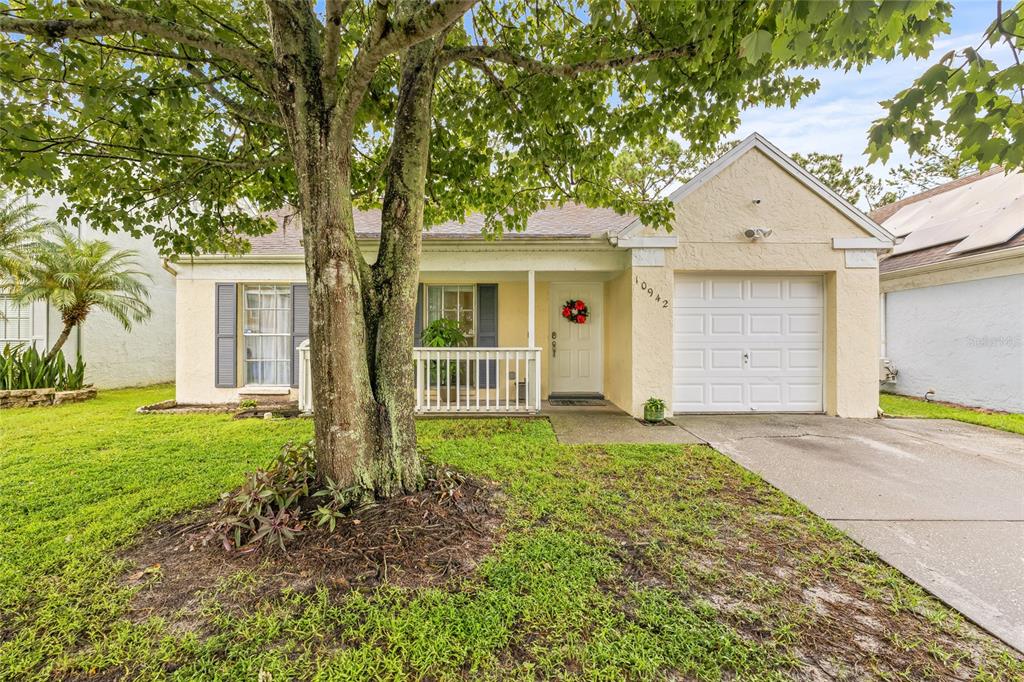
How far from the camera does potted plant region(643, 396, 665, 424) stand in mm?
6340

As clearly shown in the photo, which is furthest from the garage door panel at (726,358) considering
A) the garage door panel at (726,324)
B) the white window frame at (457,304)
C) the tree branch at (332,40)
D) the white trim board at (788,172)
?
the tree branch at (332,40)

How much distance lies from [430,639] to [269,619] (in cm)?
85

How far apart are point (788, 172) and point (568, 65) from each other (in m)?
5.02

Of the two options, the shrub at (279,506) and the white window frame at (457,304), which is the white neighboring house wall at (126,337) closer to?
the white window frame at (457,304)

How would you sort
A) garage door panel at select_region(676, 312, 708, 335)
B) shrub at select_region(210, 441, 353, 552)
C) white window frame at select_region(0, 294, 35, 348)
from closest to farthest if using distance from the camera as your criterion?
shrub at select_region(210, 441, 353, 552) < garage door panel at select_region(676, 312, 708, 335) < white window frame at select_region(0, 294, 35, 348)

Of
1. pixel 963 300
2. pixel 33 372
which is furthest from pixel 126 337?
pixel 963 300

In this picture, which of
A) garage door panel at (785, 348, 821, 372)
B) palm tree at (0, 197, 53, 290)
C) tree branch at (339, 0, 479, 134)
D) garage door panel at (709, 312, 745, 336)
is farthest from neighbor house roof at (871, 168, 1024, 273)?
palm tree at (0, 197, 53, 290)

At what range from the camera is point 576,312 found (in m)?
8.59

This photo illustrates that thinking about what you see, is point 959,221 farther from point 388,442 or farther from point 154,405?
point 154,405

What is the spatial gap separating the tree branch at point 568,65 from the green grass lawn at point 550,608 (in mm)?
3765

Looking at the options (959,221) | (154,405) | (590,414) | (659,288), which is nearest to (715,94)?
(659,288)

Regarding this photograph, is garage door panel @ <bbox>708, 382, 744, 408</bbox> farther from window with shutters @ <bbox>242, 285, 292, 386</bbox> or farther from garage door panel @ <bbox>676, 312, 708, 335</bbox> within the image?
window with shutters @ <bbox>242, 285, 292, 386</bbox>

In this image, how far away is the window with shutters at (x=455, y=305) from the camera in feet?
28.3

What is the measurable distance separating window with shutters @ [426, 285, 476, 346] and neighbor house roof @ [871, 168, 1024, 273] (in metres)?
8.98
